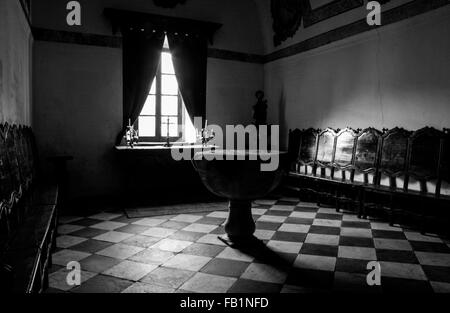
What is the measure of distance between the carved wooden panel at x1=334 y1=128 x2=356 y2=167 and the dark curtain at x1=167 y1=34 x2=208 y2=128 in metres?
2.82

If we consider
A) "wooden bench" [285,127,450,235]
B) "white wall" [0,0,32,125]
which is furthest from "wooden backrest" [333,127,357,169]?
"white wall" [0,0,32,125]

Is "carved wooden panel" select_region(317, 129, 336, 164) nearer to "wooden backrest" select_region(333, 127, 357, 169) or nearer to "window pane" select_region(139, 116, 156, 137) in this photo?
"wooden backrest" select_region(333, 127, 357, 169)

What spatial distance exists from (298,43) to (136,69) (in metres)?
3.21

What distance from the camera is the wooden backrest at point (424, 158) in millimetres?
4637

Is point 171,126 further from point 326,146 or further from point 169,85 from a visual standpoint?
point 326,146

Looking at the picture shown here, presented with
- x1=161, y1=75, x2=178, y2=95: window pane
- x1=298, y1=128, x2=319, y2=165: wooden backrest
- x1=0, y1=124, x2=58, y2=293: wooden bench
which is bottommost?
x1=0, y1=124, x2=58, y2=293: wooden bench

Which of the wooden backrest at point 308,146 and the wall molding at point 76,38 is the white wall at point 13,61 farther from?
the wooden backrest at point 308,146

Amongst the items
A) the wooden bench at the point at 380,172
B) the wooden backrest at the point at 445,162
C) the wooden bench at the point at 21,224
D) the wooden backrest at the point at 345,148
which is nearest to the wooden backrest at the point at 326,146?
the wooden bench at the point at 380,172

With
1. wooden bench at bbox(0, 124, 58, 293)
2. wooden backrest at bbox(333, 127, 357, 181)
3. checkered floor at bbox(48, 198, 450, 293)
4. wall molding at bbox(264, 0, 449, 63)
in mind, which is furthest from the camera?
wooden backrest at bbox(333, 127, 357, 181)

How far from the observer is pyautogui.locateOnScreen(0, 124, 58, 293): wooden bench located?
1833 mm

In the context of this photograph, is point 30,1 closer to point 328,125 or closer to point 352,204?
point 328,125

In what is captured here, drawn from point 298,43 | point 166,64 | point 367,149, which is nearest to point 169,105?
point 166,64

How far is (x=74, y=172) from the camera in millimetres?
6445
